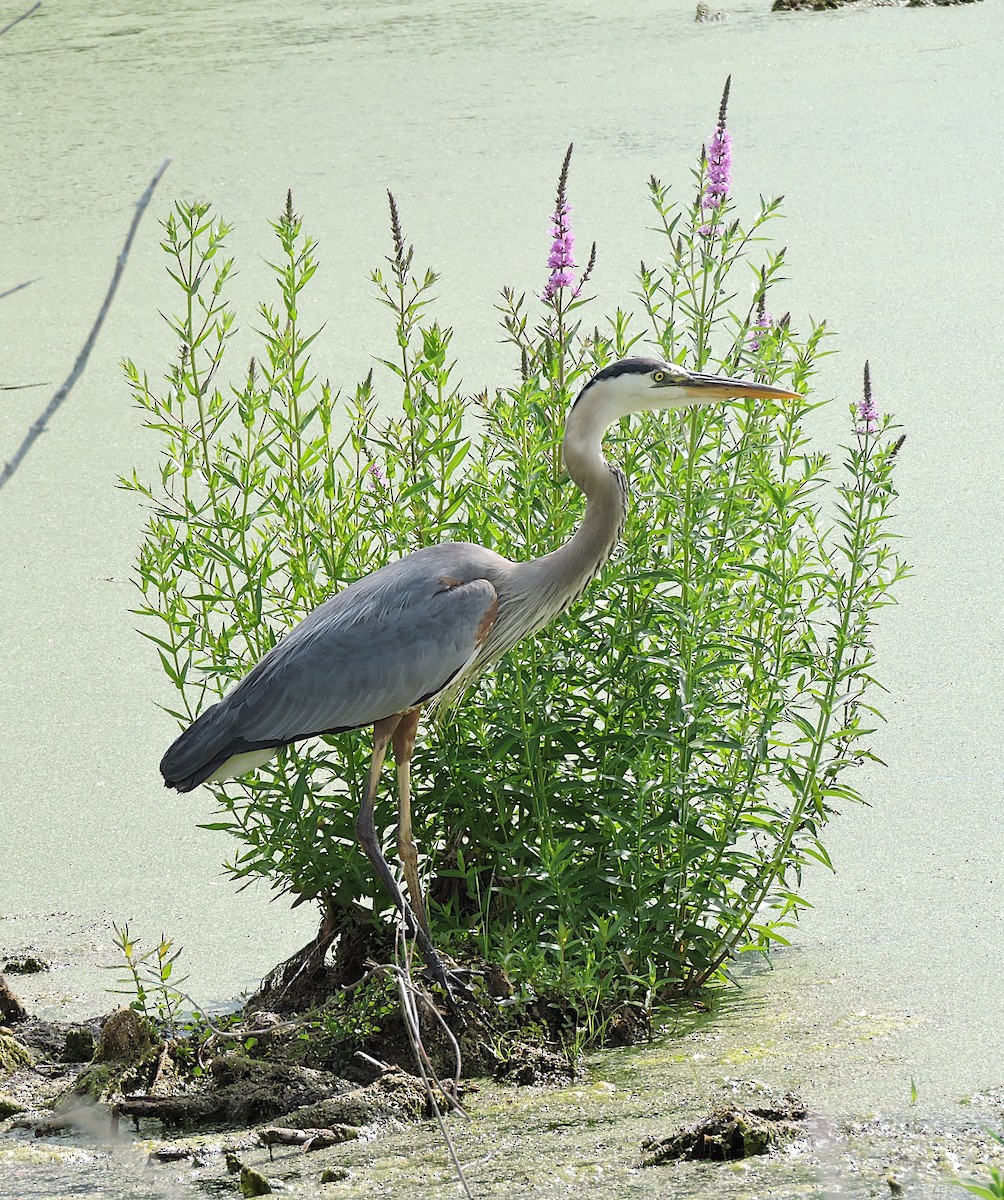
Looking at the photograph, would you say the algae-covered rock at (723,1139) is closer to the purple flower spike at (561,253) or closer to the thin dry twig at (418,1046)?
the thin dry twig at (418,1046)

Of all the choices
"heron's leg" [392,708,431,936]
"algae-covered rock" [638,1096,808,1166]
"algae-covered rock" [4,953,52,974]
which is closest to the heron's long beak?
"heron's leg" [392,708,431,936]

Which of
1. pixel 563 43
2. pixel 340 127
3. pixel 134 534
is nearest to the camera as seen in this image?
pixel 134 534

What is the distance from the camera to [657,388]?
2516 millimetres

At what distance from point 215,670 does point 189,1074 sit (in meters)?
0.68

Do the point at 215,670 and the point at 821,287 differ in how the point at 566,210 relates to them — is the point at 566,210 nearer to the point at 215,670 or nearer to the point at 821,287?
the point at 215,670

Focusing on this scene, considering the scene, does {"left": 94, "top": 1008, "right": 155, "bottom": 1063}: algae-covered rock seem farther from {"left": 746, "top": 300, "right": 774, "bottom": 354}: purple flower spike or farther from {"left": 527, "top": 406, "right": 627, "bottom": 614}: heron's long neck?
{"left": 746, "top": 300, "right": 774, "bottom": 354}: purple flower spike

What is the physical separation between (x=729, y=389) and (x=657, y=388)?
0.38 feet

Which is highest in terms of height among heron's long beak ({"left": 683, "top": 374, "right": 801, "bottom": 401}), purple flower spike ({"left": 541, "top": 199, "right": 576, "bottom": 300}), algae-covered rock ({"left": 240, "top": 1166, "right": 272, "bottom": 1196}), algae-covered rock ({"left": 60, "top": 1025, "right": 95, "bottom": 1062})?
purple flower spike ({"left": 541, "top": 199, "right": 576, "bottom": 300})

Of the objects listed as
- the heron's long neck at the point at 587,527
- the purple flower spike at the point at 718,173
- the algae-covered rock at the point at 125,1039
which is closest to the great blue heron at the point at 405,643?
the heron's long neck at the point at 587,527

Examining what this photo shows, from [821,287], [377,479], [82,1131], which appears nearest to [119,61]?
[821,287]

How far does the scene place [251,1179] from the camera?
7.09ft

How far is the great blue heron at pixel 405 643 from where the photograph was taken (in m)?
2.57

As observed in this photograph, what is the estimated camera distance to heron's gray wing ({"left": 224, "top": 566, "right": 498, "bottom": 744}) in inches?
102

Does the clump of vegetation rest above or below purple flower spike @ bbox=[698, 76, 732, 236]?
below
